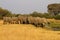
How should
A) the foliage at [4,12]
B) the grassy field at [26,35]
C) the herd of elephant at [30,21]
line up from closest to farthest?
the grassy field at [26,35]
the herd of elephant at [30,21]
the foliage at [4,12]

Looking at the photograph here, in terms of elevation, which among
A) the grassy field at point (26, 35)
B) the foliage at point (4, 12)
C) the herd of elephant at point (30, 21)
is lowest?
the grassy field at point (26, 35)

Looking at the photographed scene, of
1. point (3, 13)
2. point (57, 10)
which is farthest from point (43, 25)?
point (57, 10)

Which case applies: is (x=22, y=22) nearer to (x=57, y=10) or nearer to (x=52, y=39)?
(x=52, y=39)

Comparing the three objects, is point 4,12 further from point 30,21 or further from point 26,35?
point 26,35

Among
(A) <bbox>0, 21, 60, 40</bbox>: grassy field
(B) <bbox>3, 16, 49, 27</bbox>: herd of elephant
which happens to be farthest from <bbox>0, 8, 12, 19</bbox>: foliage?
(A) <bbox>0, 21, 60, 40</bbox>: grassy field

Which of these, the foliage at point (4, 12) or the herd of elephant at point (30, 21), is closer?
the herd of elephant at point (30, 21)

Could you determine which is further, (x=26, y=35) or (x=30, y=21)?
(x=30, y=21)

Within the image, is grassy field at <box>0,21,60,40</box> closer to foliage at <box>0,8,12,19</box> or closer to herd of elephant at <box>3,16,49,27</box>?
→ herd of elephant at <box>3,16,49,27</box>

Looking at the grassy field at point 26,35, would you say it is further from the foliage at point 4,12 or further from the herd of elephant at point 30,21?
the foliage at point 4,12

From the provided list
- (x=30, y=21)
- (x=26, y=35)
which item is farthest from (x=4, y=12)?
(x=26, y=35)

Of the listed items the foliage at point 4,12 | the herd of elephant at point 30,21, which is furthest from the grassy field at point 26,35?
the foliage at point 4,12

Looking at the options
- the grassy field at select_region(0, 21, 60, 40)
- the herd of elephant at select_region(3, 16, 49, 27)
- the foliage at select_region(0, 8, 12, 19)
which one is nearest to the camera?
the grassy field at select_region(0, 21, 60, 40)

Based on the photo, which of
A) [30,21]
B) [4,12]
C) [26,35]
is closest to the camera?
[26,35]

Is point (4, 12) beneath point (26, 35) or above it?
above
